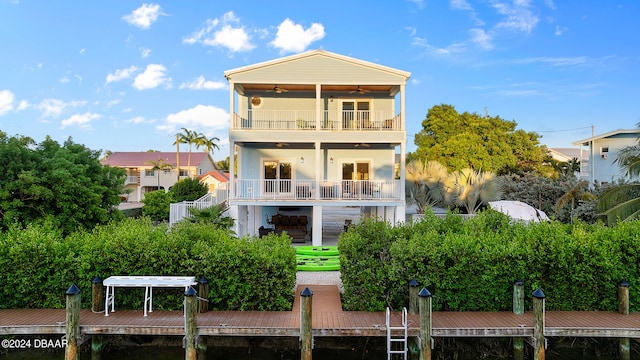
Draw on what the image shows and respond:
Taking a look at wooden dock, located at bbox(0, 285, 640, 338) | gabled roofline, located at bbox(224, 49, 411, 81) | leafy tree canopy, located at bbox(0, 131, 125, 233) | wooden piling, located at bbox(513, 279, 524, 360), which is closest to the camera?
wooden dock, located at bbox(0, 285, 640, 338)

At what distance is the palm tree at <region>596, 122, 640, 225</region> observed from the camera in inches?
546

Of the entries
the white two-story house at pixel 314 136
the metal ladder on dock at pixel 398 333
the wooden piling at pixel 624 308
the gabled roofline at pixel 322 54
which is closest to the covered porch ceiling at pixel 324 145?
the white two-story house at pixel 314 136

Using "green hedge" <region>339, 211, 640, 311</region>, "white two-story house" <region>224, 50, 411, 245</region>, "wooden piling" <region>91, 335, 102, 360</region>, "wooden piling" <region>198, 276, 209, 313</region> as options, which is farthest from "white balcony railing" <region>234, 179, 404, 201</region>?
"wooden piling" <region>91, 335, 102, 360</region>

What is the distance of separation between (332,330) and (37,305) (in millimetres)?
6544

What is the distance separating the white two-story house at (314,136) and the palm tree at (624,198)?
7.74m

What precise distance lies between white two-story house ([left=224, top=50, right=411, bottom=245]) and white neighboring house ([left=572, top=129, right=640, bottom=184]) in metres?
15.6

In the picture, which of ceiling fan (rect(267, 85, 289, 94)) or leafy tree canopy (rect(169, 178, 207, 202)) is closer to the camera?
ceiling fan (rect(267, 85, 289, 94))

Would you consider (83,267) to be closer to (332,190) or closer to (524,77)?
(332,190)

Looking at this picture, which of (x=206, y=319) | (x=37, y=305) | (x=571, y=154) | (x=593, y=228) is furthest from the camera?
(x=571, y=154)

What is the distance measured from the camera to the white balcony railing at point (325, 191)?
17.1 metres

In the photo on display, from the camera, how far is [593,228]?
1008 centimetres

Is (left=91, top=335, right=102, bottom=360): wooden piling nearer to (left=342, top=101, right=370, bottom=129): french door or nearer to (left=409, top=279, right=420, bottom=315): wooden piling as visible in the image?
(left=409, top=279, right=420, bottom=315): wooden piling

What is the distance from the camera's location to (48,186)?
13320 mm

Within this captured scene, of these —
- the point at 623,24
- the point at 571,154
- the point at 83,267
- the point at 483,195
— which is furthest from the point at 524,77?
the point at 571,154
